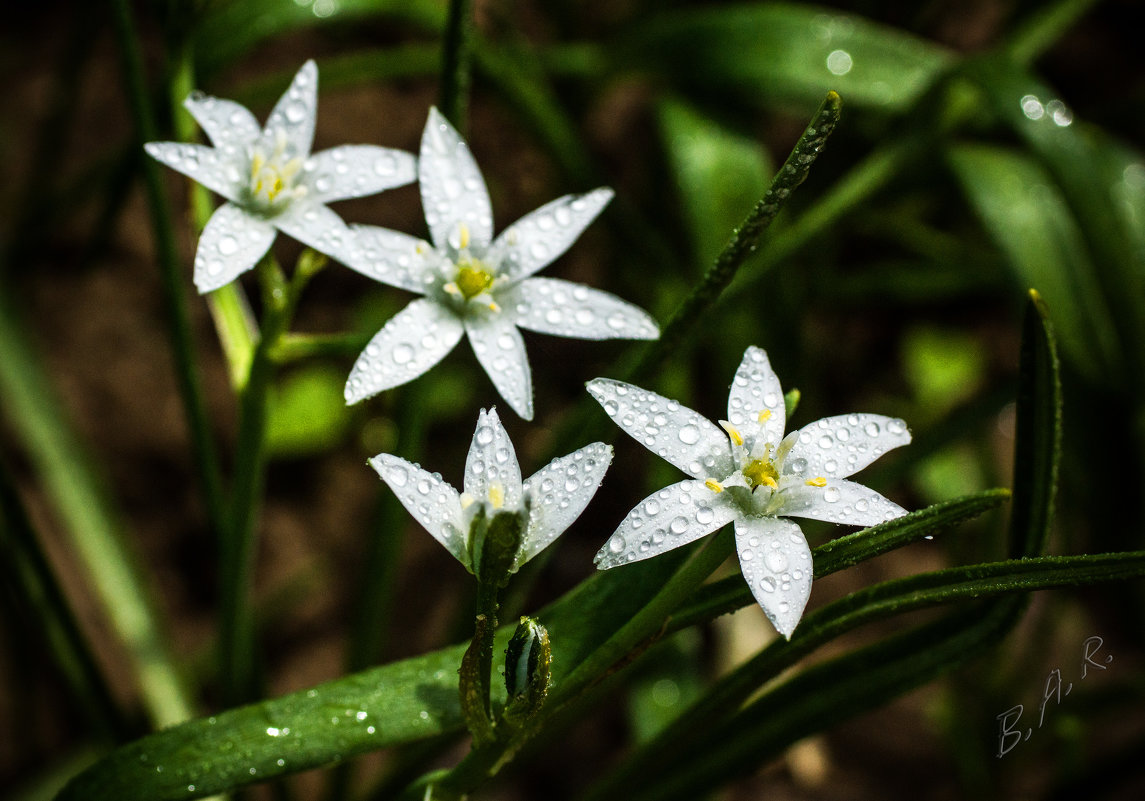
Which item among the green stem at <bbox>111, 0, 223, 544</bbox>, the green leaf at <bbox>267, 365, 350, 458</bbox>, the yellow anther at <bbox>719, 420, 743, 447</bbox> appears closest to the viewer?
the yellow anther at <bbox>719, 420, 743, 447</bbox>

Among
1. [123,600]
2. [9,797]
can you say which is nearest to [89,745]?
[9,797]

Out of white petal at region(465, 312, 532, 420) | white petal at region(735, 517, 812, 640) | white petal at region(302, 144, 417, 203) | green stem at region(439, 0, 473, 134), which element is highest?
green stem at region(439, 0, 473, 134)

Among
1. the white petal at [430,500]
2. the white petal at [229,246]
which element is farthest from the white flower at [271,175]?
the white petal at [430,500]

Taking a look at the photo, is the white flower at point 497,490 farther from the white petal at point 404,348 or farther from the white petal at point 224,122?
the white petal at point 224,122

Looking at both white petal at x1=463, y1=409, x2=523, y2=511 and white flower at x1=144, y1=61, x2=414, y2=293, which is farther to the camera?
white flower at x1=144, y1=61, x2=414, y2=293

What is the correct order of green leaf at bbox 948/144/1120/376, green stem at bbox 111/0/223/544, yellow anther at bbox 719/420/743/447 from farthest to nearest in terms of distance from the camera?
green leaf at bbox 948/144/1120/376 → green stem at bbox 111/0/223/544 → yellow anther at bbox 719/420/743/447

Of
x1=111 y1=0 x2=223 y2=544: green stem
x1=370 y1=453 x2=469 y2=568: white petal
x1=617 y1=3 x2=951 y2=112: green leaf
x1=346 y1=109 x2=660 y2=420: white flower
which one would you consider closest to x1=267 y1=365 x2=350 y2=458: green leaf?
x1=111 y1=0 x2=223 y2=544: green stem

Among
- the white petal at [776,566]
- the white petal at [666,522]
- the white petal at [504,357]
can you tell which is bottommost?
the white petal at [776,566]

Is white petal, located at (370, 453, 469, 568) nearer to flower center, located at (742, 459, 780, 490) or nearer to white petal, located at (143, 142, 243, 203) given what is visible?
flower center, located at (742, 459, 780, 490)
